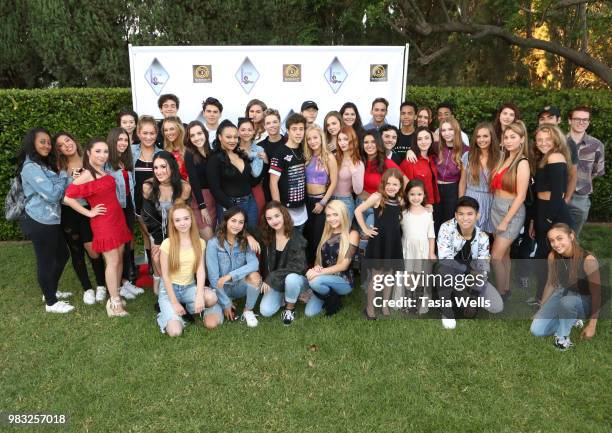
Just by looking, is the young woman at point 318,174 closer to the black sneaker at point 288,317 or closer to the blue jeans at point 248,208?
the blue jeans at point 248,208

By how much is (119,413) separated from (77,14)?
695 centimetres

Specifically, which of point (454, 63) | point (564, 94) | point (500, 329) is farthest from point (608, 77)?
point (500, 329)

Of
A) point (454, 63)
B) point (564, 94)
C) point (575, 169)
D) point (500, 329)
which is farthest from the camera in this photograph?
point (454, 63)

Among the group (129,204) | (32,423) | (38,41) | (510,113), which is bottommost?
(32,423)

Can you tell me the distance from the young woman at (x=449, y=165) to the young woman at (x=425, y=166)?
6cm

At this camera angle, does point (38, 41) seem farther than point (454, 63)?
No

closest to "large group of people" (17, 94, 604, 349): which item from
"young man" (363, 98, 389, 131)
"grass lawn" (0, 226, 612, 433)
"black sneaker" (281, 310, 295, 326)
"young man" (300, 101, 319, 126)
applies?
"black sneaker" (281, 310, 295, 326)

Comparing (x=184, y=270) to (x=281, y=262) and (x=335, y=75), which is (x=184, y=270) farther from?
(x=335, y=75)

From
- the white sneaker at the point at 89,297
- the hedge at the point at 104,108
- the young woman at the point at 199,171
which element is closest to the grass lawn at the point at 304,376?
the white sneaker at the point at 89,297

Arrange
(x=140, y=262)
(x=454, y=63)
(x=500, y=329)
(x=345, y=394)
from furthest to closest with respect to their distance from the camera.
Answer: (x=454, y=63), (x=140, y=262), (x=500, y=329), (x=345, y=394)

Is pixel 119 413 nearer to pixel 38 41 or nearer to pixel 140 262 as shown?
pixel 140 262

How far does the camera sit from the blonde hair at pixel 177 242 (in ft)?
13.2

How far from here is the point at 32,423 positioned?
2922mm

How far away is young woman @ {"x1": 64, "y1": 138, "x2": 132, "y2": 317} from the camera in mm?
4133
